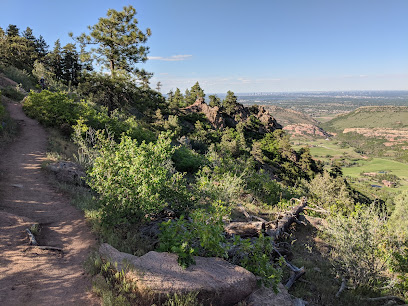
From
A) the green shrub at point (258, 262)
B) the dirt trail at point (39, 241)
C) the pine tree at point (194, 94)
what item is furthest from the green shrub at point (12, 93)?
the pine tree at point (194, 94)

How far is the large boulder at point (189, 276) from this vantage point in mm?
3955

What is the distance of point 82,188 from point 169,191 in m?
3.91

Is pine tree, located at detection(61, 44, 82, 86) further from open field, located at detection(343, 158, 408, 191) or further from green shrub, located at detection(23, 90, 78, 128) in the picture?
open field, located at detection(343, 158, 408, 191)

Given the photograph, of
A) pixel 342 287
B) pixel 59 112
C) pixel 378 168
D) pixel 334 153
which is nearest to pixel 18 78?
pixel 59 112

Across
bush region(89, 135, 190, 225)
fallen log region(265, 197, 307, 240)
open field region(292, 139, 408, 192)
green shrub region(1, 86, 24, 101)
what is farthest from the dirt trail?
open field region(292, 139, 408, 192)

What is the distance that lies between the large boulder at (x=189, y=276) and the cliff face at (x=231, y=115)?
133 feet

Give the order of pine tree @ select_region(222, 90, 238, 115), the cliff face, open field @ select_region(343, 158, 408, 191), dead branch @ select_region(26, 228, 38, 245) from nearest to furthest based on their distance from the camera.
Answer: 1. dead branch @ select_region(26, 228, 38, 245)
2. the cliff face
3. pine tree @ select_region(222, 90, 238, 115)
4. open field @ select_region(343, 158, 408, 191)

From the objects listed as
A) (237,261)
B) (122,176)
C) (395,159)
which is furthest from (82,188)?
(395,159)

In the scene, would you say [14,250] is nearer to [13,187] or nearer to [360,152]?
[13,187]

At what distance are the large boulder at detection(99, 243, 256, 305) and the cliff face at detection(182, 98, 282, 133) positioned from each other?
4052 cm

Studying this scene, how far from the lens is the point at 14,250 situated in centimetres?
487

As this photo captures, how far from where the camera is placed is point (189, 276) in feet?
13.9

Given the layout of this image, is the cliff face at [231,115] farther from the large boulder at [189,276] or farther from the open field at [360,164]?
the open field at [360,164]

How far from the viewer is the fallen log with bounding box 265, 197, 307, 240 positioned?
315 inches
